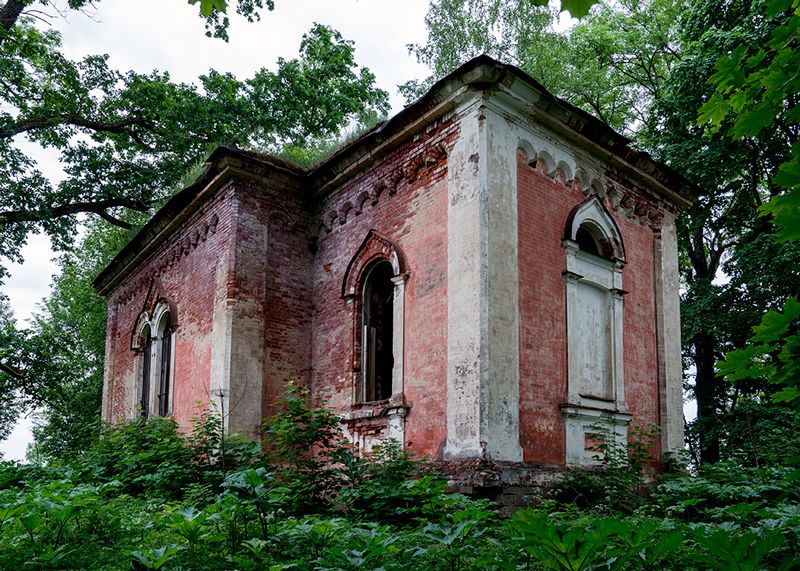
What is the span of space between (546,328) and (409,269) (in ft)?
6.66

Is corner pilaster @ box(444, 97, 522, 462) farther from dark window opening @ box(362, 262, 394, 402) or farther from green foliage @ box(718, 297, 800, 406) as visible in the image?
green foliage @ box(718, 297, 800, 406)

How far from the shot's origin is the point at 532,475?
783cm

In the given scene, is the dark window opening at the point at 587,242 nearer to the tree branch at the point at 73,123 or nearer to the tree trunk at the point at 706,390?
the tree trunk at the point at 706,390

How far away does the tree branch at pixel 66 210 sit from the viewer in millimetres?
15625

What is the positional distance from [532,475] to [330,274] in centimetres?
475

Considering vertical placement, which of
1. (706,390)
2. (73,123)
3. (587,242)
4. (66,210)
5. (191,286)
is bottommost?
(706,390)

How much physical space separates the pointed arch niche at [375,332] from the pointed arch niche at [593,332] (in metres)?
2.32

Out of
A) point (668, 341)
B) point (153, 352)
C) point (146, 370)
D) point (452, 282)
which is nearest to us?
point (452, 282)

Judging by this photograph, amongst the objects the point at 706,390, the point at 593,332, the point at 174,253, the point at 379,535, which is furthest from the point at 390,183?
the point at 706,390

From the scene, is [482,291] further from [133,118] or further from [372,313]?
[133,118]

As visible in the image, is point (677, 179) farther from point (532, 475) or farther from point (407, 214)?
point (532, 475)

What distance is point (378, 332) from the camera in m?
A: 10.2

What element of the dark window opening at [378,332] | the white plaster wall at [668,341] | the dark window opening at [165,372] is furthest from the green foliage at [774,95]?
the dark window opening at [165,372]

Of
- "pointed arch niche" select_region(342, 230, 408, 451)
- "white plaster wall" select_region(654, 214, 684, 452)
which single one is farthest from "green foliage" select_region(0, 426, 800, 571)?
"white plaster wall" select_region(654, 214, 684, 452)
